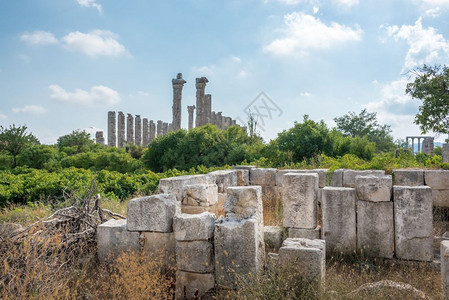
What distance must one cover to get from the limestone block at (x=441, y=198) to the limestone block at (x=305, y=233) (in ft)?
14.9

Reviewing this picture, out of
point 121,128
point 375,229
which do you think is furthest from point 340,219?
point 121,128

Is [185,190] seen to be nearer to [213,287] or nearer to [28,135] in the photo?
[213,287]

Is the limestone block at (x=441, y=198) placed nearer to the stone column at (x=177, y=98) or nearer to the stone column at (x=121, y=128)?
the stone column at (x=177, y=98)

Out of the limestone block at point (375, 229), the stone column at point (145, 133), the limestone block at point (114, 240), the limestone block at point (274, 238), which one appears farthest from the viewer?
the stone column at point (145, 133)

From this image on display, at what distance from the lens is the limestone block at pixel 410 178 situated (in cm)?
916

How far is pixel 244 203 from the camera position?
15.7 ft

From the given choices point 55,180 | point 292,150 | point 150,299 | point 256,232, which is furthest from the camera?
point 292,150

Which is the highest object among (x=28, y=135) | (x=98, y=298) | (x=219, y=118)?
(x=219, y=118)

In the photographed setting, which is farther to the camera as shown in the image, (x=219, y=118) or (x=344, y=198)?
(x=219, y=118)

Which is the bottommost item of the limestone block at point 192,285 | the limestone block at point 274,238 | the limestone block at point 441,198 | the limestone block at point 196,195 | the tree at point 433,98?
the limestone block at point 192,285

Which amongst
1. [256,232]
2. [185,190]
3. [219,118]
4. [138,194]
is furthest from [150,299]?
[219,118]

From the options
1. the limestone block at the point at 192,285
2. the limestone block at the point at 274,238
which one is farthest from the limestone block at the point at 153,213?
the limestone block at the point at 274,238

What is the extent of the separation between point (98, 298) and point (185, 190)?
2757 mm

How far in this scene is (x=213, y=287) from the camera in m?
4.57
